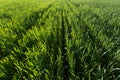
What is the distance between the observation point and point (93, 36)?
4.17 m

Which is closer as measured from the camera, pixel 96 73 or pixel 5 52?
pixel 96 73

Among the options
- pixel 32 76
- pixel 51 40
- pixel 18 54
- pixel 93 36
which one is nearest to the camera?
pixel 32 76

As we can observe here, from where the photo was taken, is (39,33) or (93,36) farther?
(93,36)

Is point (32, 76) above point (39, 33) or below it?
below

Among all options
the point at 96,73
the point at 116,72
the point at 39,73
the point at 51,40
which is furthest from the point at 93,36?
the point at 39,73

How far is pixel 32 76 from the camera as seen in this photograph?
2297 mm

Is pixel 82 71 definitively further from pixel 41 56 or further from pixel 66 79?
pixel 41 56

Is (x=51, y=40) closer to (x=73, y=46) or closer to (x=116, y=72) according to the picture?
(x=73, y=46)

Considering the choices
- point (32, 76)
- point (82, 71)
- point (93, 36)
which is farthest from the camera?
point (93, 36)

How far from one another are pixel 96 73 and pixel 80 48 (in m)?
0.70

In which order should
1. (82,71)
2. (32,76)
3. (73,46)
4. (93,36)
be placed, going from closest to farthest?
1. (32,76)
2. (82,71)
3. (73,46)
4. (93,36)

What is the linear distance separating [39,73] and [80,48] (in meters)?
0.96

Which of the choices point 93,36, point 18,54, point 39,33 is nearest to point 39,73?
point 18,54

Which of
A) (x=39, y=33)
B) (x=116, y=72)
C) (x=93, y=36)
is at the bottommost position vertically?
(x=116, y=72)
